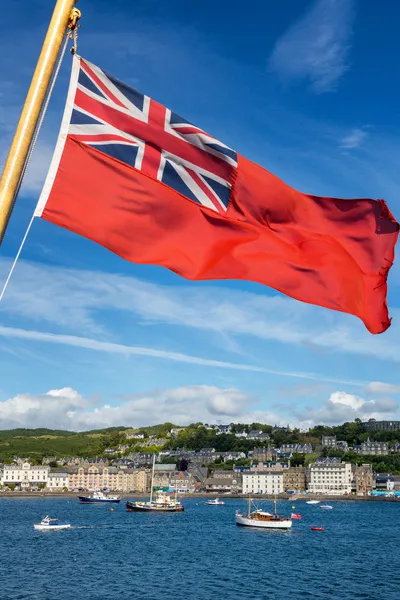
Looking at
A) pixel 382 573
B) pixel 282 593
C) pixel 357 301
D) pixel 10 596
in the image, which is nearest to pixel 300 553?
pixel 382 573

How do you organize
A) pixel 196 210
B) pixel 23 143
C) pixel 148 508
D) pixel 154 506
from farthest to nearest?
pixel 154 506 → pixel 148 508 → pixel 196 210 → pixel 23 143

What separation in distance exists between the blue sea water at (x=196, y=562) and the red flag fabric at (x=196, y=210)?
3757 centimetres

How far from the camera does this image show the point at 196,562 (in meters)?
59.1

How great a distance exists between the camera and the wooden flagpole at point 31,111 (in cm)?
524

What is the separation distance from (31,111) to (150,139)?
2.26 m

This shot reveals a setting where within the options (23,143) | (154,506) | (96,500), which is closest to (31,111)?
(23,143)

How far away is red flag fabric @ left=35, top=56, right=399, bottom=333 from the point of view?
6863 millimetres

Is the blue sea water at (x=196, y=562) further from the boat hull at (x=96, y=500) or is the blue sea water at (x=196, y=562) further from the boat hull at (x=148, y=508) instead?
the boat hull at (x=96, y=500)

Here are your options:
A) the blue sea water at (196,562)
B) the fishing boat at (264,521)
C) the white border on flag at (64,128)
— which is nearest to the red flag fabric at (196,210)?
the white border on flag at (64,128)

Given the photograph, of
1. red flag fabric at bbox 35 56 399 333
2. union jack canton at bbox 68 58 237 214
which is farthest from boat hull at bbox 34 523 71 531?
union jack canton at bbox 68 58 237 214

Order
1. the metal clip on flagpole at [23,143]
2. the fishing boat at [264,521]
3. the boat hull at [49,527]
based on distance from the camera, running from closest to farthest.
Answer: the metal clip on flagpole at [23,143]
the boat hull at [49,527]
the fishing boat at [264,521]

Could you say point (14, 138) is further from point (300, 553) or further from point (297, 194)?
point (300, 553)

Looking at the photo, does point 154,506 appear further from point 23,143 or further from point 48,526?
point 23,143

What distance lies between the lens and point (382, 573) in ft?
177
